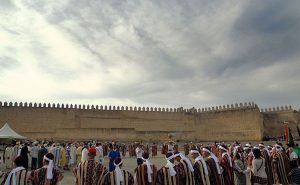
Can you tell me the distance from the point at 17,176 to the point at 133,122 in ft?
118

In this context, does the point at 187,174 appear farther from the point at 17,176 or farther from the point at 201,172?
the point at 17,176

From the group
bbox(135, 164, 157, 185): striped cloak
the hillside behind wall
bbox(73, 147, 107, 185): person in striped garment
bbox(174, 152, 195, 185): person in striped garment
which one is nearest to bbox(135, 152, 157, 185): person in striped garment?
bbox(135, 164, 157, 185): striped cloak

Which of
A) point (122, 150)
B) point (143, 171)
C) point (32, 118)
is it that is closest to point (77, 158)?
point (122, 150)

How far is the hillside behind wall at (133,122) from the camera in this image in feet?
112

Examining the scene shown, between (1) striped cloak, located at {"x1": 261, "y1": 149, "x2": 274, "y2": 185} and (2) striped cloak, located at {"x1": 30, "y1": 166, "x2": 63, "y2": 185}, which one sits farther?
(1) striped cloak, located at {"x1": 261, "y1": 149, "x2": 274, "y2": 185}

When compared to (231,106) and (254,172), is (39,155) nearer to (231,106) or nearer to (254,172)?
(254,172)

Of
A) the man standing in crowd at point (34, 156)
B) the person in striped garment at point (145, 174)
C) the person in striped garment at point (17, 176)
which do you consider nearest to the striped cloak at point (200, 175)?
the person in striped garment at point (145, 174)

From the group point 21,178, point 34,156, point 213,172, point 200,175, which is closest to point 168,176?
point 200,175

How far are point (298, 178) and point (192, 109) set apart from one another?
4033 cm

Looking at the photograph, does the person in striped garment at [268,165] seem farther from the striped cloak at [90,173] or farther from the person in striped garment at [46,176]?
the person in striped garment at [46,176]

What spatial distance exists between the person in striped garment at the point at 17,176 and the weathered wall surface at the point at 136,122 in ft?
99.6

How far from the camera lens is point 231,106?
4216 cm

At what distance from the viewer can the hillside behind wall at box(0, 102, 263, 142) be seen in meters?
34.1

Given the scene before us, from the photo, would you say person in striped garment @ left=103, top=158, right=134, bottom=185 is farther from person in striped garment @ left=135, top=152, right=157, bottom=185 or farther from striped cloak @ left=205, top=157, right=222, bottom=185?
striped cloak @ left=205, top=157, right=222, bottom=185
